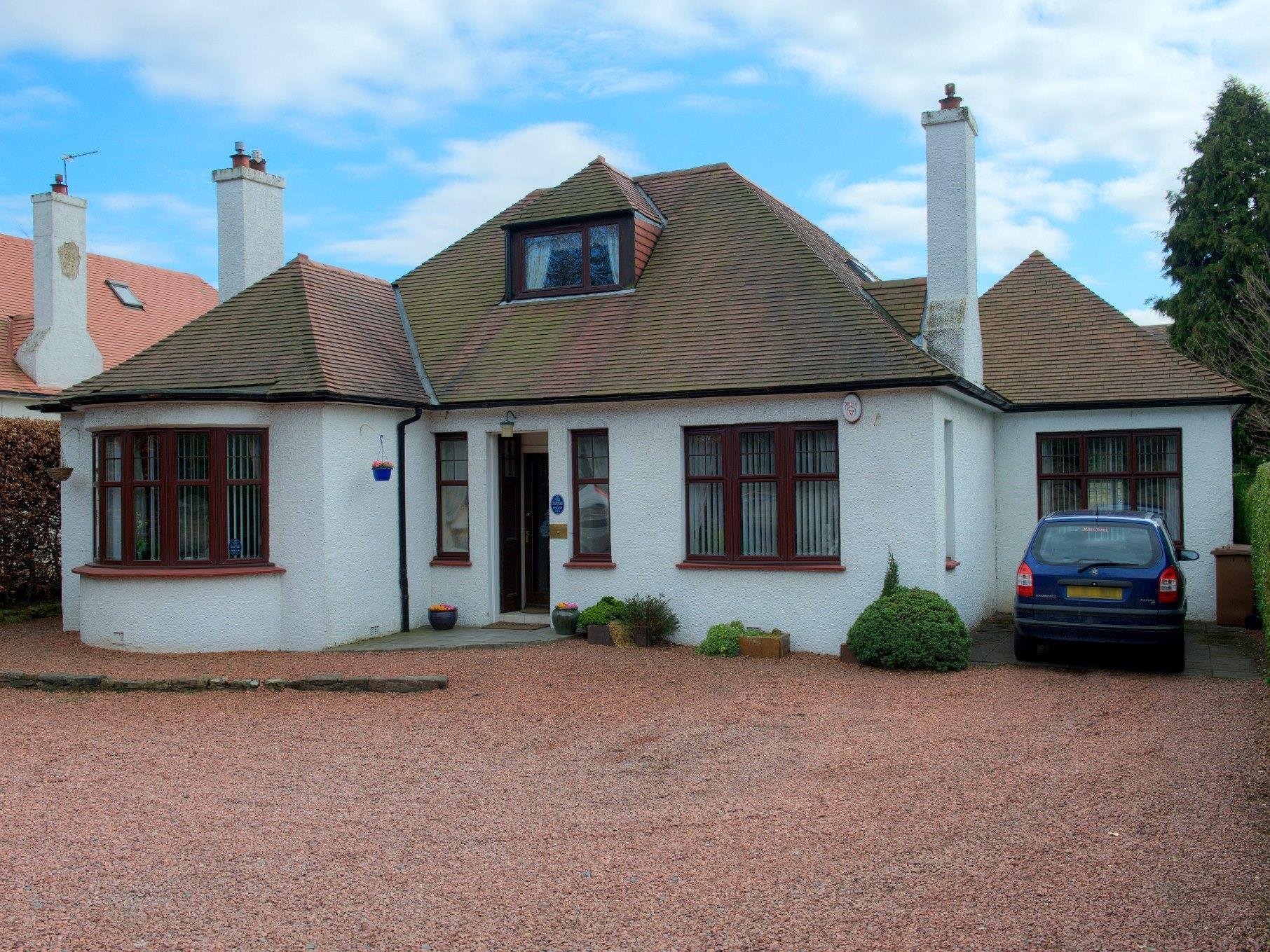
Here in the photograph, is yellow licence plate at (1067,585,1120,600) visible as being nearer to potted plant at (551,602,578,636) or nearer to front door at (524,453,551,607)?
potted plant at (551,602,578,636)

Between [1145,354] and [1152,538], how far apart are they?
6230 mm

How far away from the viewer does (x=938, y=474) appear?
12.6 meters

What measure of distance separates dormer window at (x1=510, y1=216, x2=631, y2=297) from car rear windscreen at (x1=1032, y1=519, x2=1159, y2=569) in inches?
294

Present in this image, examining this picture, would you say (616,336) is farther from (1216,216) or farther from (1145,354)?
(1216,216)

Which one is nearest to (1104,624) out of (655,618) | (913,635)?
(913,635)

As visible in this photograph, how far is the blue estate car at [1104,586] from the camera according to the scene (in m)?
10.7

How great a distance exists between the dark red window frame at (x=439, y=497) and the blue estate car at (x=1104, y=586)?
758cm

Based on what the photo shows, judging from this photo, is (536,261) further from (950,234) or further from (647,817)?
(647,817)

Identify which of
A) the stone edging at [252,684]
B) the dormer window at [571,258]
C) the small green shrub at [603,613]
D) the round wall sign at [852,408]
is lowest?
the stone edging at [252,684]

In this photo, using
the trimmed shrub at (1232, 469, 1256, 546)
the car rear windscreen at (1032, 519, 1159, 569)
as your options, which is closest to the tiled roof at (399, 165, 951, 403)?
the car rear windscreen at (1032, 519, 1159, 569)

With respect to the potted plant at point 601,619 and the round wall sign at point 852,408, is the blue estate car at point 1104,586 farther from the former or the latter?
the potted plant at point 601,619

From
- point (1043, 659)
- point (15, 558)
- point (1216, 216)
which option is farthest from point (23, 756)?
point (1216, 216)

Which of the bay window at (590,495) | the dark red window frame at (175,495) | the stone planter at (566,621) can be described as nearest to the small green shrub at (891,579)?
the bay window at (590,495)

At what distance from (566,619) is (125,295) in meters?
18.9
